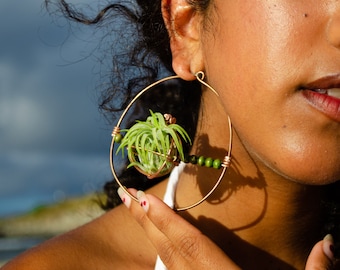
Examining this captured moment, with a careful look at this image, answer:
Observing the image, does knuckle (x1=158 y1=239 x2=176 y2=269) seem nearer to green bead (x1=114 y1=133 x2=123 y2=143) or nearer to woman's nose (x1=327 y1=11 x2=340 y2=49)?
green bead (x1=114 y1=133 x2=123 y2=143)

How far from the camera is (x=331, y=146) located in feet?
11.4

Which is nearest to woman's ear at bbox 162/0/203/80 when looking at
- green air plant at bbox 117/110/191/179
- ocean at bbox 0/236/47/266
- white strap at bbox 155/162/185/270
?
green air plant at bbox 117/110/191/179

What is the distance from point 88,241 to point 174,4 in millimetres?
1392

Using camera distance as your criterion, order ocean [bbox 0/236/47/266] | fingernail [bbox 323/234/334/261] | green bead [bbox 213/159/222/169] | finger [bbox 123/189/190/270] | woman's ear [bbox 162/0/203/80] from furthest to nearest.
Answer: ocean [bbox 0/236/47/266]
woman's ear [bbox 162/0/203/80]
green bead [bbox 213/159/222/169]
finger [bbox 123/189/190/270]
fingernail [bbox 323/234/334/261]

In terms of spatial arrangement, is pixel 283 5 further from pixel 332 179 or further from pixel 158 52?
pixel 158 52

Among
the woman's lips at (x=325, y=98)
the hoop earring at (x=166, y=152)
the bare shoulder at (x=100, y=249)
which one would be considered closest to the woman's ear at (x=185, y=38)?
the hoop earring at (x=166, y=152)

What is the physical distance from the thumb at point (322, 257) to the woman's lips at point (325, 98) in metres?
0.60

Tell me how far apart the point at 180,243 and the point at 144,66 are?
1.56 m

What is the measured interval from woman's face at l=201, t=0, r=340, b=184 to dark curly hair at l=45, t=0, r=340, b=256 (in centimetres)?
88

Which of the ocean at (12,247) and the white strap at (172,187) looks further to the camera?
the ocean at (12,247)

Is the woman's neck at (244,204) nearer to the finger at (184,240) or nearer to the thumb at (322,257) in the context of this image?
the finger at (184,240)

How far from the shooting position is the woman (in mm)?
3406

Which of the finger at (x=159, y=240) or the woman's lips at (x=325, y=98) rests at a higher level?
the woman's lips at (x=325, y=98)

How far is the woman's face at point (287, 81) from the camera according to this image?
3.35 metres
